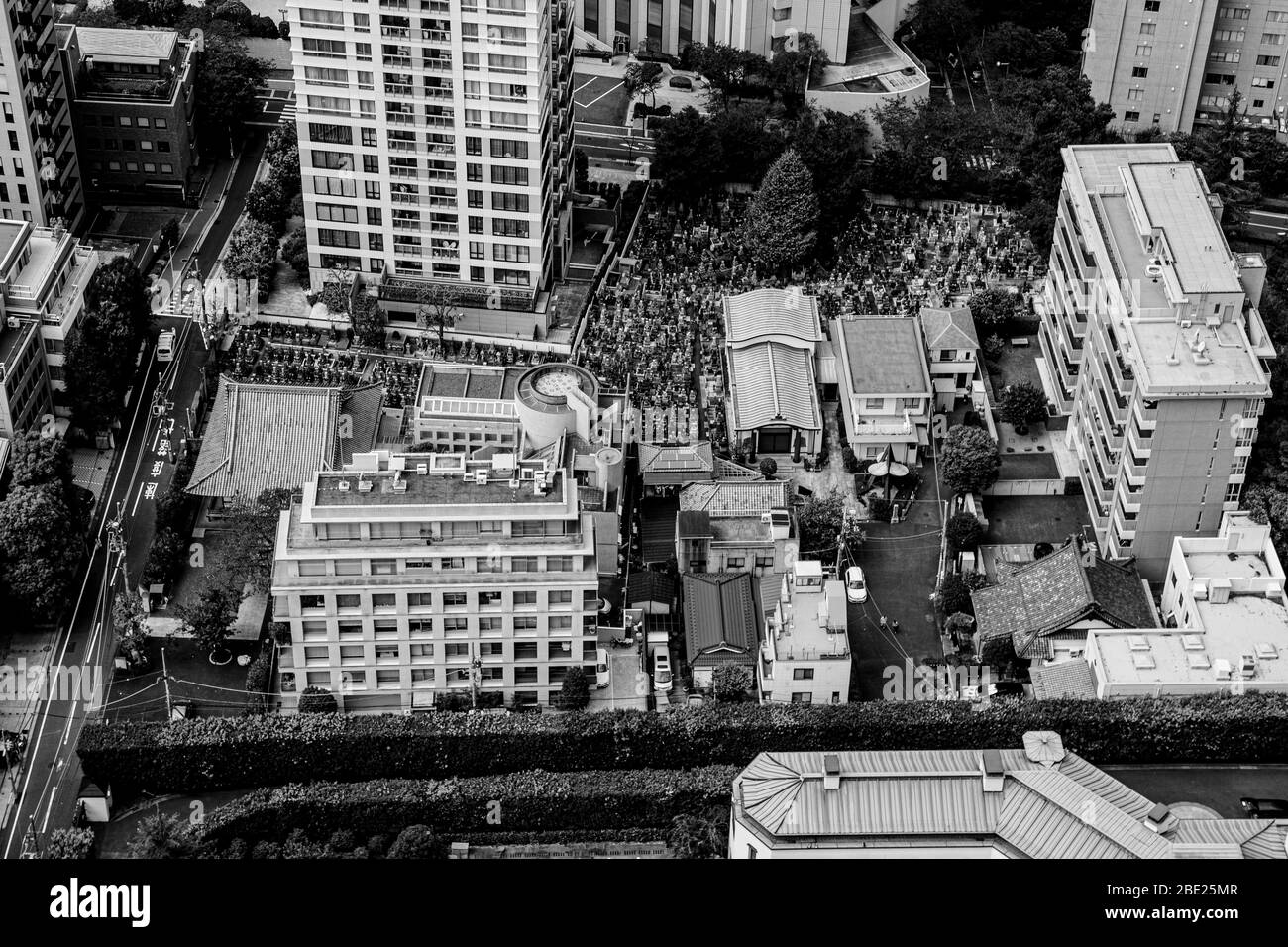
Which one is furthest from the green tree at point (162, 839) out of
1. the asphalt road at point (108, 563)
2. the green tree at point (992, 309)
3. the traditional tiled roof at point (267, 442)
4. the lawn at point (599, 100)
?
the lawn at point (599, 100)

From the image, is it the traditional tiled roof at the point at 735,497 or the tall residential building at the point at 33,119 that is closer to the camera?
the traditional tiled roof at the point at 735,497

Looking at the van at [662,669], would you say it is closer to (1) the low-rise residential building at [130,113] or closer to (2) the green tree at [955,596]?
(2) the green tree at [955,596]

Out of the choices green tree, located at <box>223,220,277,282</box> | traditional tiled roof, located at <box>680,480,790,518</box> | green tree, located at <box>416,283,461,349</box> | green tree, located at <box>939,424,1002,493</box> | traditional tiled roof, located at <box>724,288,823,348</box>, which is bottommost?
traditional tiled roof, located at <box>680,480,790,518</box>

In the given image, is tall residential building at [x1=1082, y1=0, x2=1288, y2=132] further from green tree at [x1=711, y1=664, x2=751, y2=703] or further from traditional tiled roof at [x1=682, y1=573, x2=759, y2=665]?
green tree at [x1=711, y1=664, x2=751, y2=703]

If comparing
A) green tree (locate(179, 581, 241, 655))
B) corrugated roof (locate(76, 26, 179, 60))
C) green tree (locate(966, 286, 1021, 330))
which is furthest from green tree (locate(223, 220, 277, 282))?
green tree (locate(966, 286, 1021, 330))
